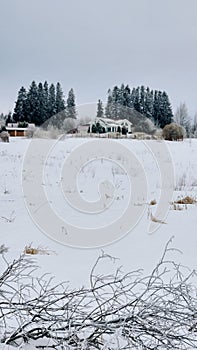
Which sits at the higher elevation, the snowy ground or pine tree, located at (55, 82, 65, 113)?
pine tree, located at (55, 82, 65, 113)

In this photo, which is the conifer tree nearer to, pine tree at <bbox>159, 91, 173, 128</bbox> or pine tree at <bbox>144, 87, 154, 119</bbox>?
pine tree at <bbox>144, 87, 154, 119</bbox>

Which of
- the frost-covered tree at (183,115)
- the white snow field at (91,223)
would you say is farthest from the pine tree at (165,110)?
the white snow field at (91,223)

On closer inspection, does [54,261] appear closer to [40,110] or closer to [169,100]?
[40,110]

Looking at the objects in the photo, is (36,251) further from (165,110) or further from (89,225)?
(165,110)

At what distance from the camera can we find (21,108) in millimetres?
19281

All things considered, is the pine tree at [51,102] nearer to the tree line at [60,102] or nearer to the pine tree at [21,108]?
the tree line at [60,102]

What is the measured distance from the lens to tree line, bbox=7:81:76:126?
15641 millimetres

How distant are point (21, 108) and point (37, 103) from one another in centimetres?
126

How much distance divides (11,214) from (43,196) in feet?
3.31

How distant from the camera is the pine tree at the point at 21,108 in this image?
1811cm

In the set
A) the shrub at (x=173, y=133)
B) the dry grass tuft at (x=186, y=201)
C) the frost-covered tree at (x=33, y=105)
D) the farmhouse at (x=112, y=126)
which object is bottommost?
the dry grass tuft at (x=186, y=201)

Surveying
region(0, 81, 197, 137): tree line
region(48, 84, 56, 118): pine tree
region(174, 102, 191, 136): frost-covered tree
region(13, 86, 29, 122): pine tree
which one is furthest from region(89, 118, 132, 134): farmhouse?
region(174, 102, 191, 136): frost-covered tree

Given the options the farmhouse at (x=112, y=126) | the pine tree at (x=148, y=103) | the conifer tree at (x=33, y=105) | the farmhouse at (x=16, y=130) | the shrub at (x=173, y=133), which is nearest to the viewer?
the farmhouse at (x=112, y=126)

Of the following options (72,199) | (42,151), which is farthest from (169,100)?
(72,199)
